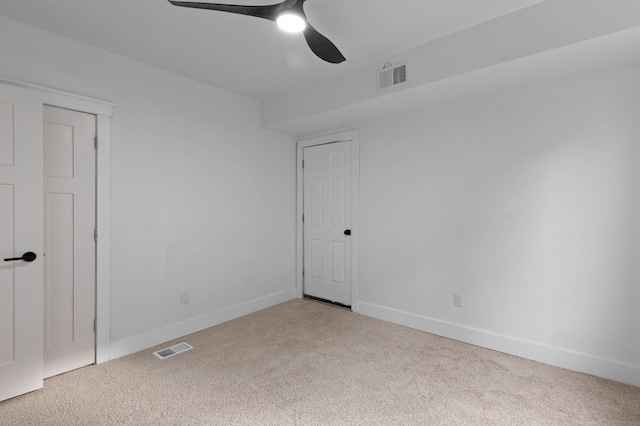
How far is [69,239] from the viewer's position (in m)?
2.56

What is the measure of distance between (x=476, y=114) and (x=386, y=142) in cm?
94

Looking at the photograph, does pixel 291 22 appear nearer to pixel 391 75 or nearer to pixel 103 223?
pixel 391 75

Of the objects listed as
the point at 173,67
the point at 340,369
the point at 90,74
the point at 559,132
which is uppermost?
the point at 173,67

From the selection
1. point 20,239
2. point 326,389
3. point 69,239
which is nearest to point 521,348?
point 326,389

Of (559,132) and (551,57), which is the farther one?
(559,132)

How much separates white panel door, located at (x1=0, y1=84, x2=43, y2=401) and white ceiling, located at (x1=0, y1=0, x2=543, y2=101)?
2.11ft

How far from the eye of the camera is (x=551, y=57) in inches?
87.7

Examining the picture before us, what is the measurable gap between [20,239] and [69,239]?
341 millimetres

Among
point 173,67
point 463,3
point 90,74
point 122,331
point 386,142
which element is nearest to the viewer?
point 463,3

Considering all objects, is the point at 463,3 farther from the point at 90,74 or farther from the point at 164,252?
the point at 164,252

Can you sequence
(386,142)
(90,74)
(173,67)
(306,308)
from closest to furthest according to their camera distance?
(90,74) < (173,67) < (386,142) < (306,308)

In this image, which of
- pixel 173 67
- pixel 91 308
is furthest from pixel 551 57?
pixel 91 308

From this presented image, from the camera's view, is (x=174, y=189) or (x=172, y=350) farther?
(x=174, y=189)

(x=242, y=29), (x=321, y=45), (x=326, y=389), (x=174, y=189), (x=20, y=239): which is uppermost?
(x=242, y=29)
